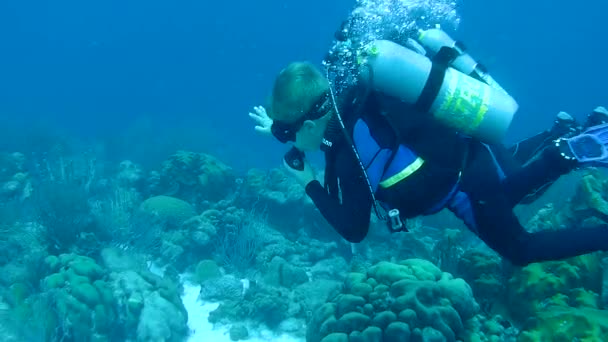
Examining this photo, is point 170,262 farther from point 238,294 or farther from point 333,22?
point 333,22

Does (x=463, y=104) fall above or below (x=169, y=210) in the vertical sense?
below

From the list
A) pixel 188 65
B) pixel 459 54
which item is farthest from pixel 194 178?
pixel 188 65

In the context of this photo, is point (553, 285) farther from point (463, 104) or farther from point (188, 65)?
point (188, 65)

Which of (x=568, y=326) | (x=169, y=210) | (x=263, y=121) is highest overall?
(x=169, y=210)

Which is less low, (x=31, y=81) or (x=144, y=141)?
(x=31, y=81)

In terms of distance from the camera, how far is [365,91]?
3820 mm

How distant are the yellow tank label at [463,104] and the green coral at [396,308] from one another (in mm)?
1689

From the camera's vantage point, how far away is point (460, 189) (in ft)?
14.1

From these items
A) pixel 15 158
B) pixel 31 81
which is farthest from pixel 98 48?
pixel 15 158

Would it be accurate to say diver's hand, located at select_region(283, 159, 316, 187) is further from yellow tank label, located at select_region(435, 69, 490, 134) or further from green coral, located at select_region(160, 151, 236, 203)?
green coral, located at select_region(160, 151, 236, 203)

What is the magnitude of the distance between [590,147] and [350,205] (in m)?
2.33

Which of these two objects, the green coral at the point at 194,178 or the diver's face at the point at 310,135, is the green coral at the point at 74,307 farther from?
the green coral at the point at 194,178

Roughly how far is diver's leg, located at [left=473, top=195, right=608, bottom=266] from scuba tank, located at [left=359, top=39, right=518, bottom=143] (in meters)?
0.68

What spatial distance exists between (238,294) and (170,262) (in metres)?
1.86
